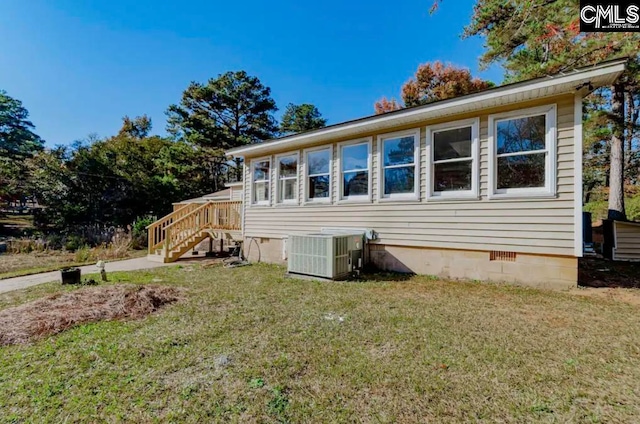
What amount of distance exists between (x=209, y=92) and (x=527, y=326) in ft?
74.1

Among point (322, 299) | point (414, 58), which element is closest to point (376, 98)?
point (414, 58)

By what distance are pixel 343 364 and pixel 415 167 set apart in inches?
185

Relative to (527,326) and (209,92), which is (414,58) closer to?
(209,92)

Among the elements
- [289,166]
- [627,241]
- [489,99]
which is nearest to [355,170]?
[289,166]

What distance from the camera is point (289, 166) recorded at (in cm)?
845

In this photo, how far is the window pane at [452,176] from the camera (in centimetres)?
567

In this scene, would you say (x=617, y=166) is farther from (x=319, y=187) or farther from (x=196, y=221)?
(x=196, y=221)

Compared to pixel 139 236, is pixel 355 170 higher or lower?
higher

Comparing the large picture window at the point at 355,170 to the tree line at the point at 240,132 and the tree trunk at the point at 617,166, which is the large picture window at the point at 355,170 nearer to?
the tree line at the point at 240,132

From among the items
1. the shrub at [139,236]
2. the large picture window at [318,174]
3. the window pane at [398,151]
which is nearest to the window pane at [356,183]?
the large picture window at [318,174]

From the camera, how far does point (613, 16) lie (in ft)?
21.4

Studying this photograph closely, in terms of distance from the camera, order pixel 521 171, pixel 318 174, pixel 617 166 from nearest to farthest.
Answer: pixel 521 171 → pixel 318 174 → pixel 617 166

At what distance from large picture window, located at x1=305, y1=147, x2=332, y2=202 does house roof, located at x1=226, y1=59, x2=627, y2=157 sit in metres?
0.39

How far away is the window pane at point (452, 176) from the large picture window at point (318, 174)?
8.86 feet
